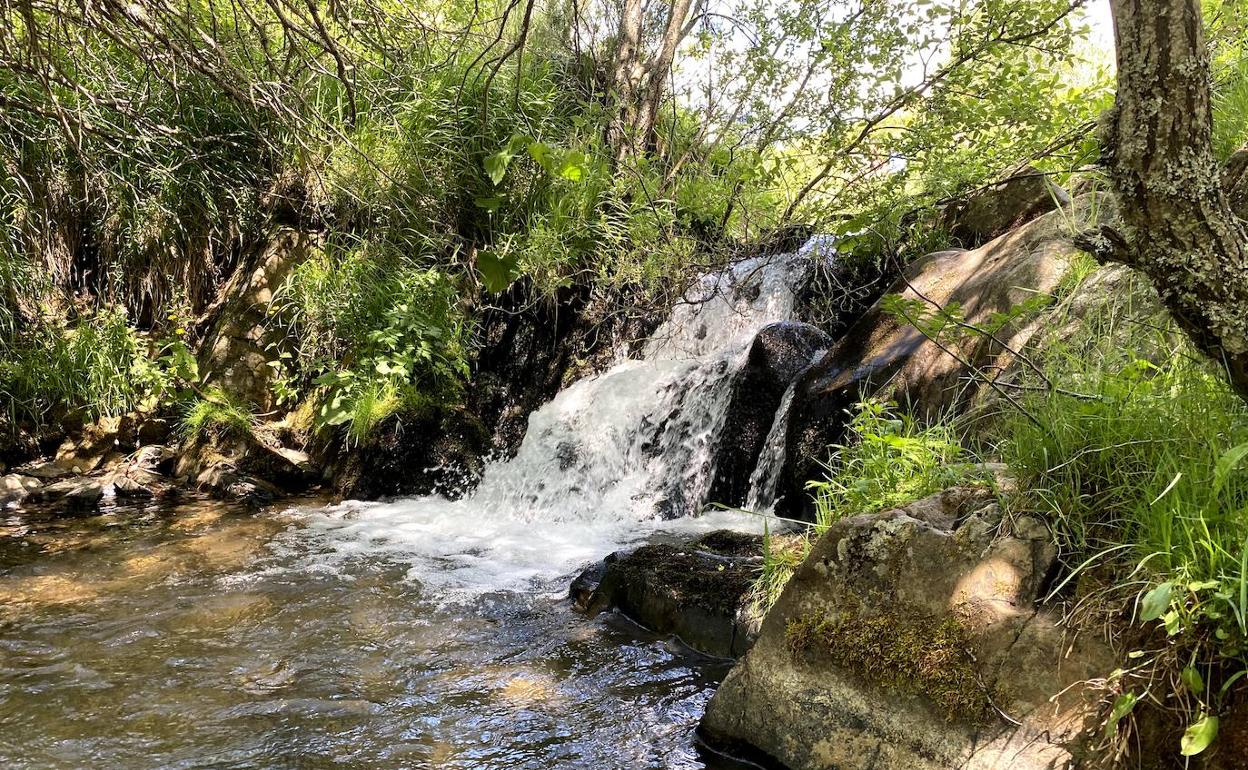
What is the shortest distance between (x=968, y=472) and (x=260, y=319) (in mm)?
6735

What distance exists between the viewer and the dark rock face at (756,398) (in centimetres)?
566

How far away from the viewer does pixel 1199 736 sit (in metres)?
1.71

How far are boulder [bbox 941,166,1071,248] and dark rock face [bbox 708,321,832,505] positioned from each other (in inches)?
52.9

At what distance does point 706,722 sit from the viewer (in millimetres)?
2729

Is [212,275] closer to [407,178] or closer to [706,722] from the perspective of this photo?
[407,178]

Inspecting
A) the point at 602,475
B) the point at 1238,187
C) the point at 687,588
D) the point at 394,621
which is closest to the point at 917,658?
the point at 687,588

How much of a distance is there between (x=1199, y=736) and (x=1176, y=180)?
3.85 ft

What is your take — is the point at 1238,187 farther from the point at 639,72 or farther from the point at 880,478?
the point at 639,72

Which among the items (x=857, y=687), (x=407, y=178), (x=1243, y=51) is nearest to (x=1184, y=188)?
(x=857, y=687)

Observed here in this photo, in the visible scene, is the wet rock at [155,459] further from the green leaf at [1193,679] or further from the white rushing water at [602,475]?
the green leaf at [1193,679]

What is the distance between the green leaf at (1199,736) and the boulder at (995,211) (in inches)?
171

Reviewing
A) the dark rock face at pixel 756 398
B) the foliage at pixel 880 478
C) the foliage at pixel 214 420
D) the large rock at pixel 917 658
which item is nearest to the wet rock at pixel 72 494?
the foliage at pixel 214 420

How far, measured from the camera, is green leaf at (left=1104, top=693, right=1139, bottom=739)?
181 centimetres

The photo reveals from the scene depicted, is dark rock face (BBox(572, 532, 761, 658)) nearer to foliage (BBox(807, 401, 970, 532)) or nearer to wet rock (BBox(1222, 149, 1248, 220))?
foliage (BBox(807, 401, 970, 532))
